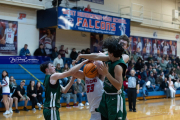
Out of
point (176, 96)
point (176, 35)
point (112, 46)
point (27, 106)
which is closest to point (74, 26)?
point (27, 106)

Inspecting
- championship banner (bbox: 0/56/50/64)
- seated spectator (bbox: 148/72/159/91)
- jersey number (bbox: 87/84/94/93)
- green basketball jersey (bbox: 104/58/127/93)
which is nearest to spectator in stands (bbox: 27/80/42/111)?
championship banner (bbox: 0/56/50/64)

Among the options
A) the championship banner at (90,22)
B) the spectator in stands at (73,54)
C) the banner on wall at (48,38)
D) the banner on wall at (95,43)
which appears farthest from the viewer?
the banner on wall at (95,43)

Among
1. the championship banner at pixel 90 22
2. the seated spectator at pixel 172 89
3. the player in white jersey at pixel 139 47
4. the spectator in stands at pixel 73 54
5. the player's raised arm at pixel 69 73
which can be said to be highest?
the championship banner at pixel 90 22

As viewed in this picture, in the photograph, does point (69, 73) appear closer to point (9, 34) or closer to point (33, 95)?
point (33, 95)

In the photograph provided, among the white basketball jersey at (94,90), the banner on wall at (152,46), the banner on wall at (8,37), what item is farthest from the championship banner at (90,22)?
the white basketball jersey at (94,90)

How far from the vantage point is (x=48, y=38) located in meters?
13.9

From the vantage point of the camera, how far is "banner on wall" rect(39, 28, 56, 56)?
13594mm

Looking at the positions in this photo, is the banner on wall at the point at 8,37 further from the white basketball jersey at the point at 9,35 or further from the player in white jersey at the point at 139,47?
the player in white jersey at the point at 139,47

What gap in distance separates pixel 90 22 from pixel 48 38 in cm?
266

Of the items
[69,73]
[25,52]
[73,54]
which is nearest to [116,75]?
[69,73]

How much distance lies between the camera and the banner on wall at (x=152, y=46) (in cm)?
1847

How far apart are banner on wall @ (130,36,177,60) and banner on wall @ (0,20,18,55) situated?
908cm

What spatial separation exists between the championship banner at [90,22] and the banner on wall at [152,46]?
3.34 meters

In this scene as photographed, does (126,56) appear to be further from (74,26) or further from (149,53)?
(149,53)
